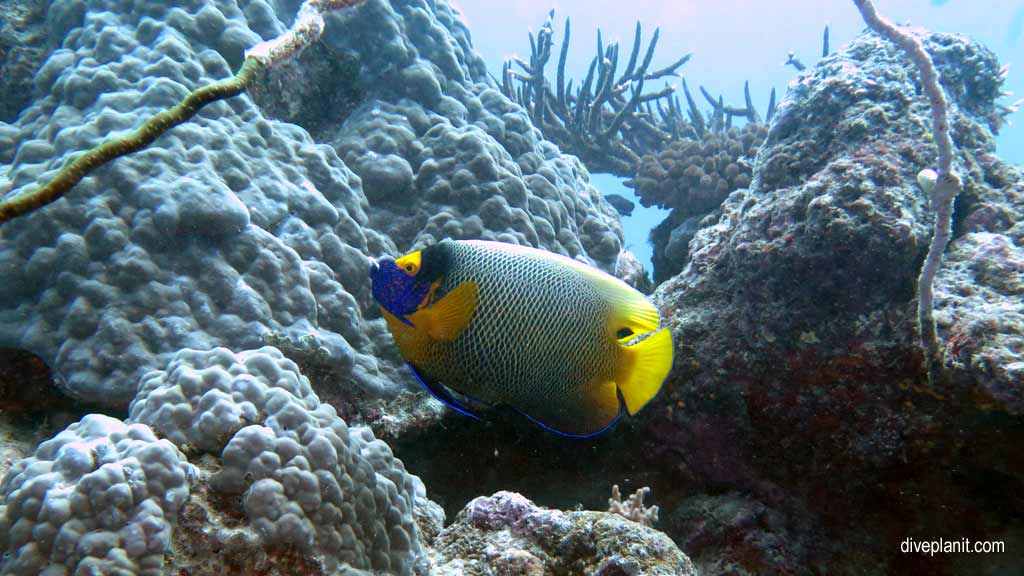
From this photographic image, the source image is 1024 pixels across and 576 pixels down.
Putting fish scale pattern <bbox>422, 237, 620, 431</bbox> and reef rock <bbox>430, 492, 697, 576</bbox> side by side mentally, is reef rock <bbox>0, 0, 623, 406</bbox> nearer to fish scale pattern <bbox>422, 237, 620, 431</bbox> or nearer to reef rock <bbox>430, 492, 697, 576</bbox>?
reef rock <bbox>430, 492, 697, 576</bbox>

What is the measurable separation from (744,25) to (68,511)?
88302 millimetres

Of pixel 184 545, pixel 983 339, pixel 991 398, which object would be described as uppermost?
pixel 983 339

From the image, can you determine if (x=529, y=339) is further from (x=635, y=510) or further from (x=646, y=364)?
(x=635, y=510)

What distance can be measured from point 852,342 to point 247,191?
3.21 m

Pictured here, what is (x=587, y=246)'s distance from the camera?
4.60m

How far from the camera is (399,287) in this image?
1.67 m

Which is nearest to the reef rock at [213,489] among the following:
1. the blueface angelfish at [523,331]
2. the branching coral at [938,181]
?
the blueface angelfish at [523,331]

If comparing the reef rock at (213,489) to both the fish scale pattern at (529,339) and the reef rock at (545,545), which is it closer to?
the reef rock at (545,545)

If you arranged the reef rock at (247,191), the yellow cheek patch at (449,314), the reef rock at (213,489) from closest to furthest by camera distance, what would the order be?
the reef rock at (213,489)
the yellow cheek patch at (449,314)
the reef rock at (247,191)

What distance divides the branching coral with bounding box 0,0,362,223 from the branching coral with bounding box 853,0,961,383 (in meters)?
2.83

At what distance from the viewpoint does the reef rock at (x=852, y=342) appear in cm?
225

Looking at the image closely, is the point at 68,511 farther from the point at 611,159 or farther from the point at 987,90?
the point at 611,159

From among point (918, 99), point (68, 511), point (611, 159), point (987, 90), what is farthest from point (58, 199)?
point (611, 159)

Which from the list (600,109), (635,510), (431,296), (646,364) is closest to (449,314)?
(431,296)
